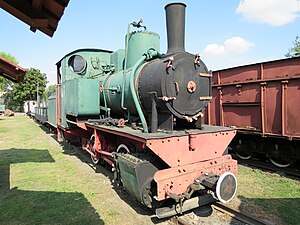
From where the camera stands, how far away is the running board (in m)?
3.74

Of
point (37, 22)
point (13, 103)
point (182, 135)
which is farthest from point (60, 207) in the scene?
point (13, 103)

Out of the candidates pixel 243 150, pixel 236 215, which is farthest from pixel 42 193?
pixel 243 150

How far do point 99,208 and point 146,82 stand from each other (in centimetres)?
239

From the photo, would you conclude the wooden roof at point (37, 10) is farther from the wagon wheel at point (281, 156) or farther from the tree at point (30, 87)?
the tree at point (30, 87)

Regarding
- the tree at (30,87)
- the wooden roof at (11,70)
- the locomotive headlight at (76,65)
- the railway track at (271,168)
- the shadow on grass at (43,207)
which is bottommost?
the shadow on grass at (43,207)

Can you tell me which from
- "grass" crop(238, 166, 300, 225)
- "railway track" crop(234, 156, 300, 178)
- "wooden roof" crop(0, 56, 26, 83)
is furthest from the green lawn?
"railway track" crop(234, 156, 300, 178)

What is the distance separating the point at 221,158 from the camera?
4320 mm

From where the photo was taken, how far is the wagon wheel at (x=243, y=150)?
23.9 ft

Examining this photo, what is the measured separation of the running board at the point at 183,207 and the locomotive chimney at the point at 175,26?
2.60m

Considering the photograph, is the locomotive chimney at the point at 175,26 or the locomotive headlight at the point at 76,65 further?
the locomotive headlight at the point at 76,65

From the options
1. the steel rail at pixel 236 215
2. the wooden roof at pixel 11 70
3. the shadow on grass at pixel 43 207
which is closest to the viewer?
the steel rail at pixel 236 215

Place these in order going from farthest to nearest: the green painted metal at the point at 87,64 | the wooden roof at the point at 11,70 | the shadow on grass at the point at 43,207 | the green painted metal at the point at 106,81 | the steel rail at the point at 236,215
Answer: the green painted metal at the point at 87,64 → the wooden roof at the point at 11,70 → the green painted metal at the point at 106,81 → the shadow on grass at the point at 43,207 → the steel rail at the point at 236,215

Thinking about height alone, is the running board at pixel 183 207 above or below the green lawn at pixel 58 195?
above

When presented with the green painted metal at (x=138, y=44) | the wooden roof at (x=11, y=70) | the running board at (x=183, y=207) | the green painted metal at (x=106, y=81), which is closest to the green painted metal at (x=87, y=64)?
the green painted metal at (x=106, y=81)
